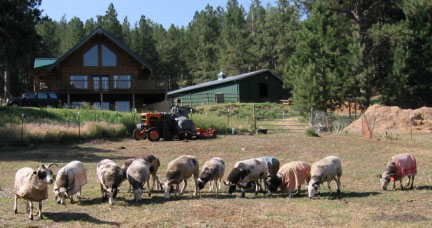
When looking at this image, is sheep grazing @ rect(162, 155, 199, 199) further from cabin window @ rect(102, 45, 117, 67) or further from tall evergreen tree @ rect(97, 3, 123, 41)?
tall evergreen tree @ rect(97, 3, 123, 41)

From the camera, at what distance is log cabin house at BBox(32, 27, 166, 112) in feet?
136

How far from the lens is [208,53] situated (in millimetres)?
94438

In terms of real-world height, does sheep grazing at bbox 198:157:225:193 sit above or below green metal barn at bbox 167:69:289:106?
below

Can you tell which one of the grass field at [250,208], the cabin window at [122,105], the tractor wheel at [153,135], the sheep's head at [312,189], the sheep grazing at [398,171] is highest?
the cabin window at [122,105]

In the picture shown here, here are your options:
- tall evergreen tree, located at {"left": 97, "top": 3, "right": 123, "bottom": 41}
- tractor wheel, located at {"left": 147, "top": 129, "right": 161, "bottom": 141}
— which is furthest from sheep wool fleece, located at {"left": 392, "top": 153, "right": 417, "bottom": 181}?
tall evergreen tree, located at {"left": 97, "top": 3, "right": 123, "bottom": 41}

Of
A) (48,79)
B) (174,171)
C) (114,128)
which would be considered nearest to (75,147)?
(114,128)

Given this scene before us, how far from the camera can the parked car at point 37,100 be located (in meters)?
37.2

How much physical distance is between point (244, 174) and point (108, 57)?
33155 millimetres

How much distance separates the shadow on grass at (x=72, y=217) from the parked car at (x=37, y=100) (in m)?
29.7

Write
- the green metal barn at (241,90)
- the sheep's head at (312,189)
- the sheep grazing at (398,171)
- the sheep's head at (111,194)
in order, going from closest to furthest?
1. the sheep's head at (111,194)
2. the sheep's head at (312,189)
3. the sheep grazing at (398,171)
4. the green metal barn at (241,90)

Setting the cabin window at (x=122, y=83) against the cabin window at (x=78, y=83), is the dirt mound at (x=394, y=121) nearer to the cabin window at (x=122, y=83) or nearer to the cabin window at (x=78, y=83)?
the cabin window at (x=122, y=83)

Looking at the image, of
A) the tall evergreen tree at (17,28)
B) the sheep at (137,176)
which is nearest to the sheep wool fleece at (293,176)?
the sheep at (137,176)

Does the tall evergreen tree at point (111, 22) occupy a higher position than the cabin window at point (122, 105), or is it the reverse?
the tall evergreen tree at point (111, 22)

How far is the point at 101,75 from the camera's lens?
1689 inches
